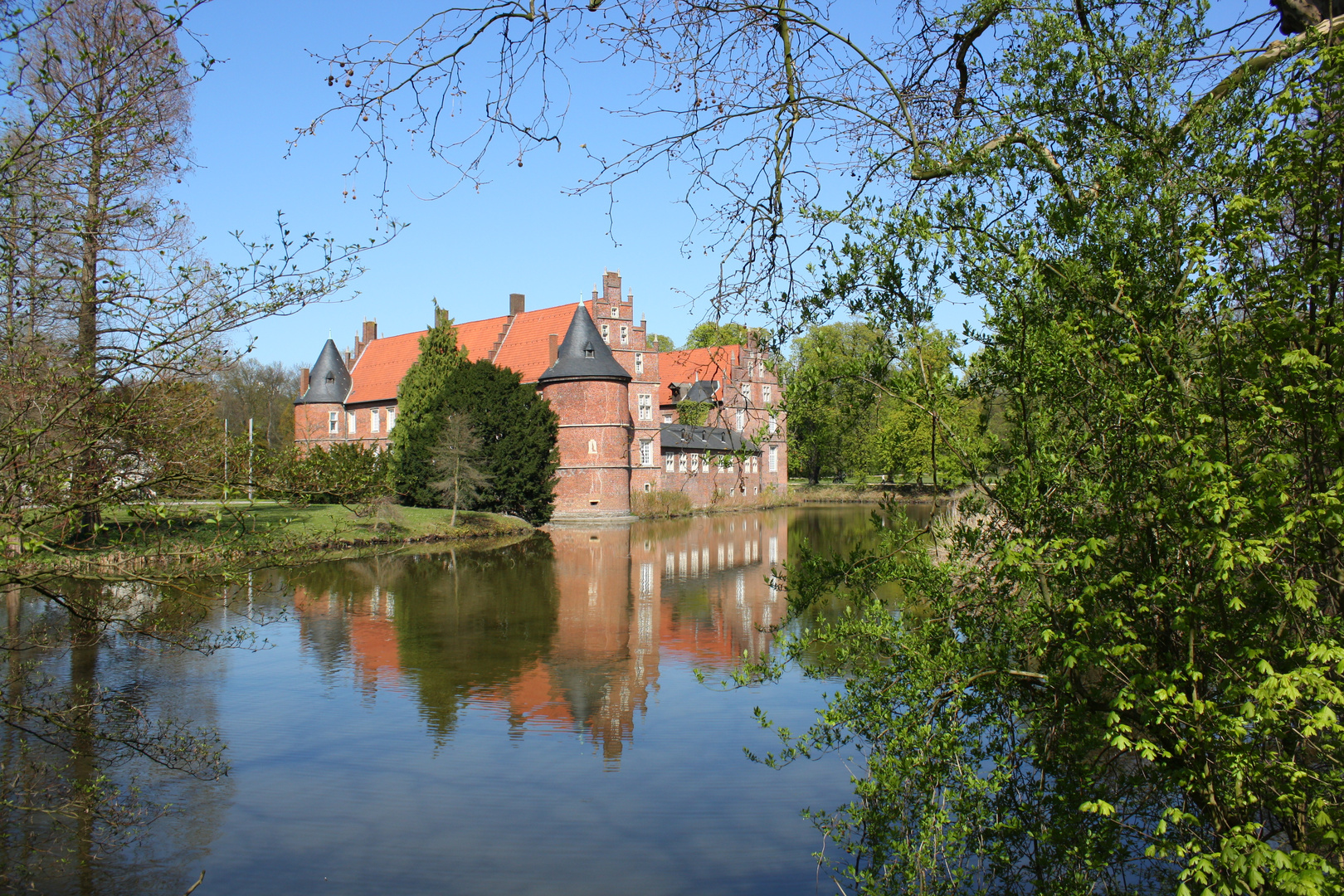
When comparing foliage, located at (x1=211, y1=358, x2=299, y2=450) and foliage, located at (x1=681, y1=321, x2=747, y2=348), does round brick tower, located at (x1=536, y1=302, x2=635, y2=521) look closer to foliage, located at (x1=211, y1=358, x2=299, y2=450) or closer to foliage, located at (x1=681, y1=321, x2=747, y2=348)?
foliage, located at (x1=211, y1=358, x2=299, y2=450)

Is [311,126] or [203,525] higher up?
[311,126]

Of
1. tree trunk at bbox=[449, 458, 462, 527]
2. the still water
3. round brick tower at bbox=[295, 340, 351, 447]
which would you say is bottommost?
the still water

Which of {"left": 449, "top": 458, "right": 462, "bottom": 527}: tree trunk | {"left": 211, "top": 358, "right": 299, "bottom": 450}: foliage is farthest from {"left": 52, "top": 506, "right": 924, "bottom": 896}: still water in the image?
{"left": 211, "top": 358, "right": 299, "bottom": 450}: foliage

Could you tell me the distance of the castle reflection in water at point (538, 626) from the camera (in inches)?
392

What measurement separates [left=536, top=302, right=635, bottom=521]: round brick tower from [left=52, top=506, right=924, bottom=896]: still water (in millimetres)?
17767

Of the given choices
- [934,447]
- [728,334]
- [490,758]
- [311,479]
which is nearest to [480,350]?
[490,758]

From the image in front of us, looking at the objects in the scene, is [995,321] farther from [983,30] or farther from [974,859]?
[974,859]

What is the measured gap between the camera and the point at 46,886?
18.2ft

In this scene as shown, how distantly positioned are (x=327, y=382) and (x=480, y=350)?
7806 millimetres

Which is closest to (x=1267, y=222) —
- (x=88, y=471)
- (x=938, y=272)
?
(x=938, y=272)

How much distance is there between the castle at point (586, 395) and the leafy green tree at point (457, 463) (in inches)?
158

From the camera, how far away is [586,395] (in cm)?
3372

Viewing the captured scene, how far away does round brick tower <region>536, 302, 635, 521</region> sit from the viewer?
3353cm

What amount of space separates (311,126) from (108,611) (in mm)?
3369
